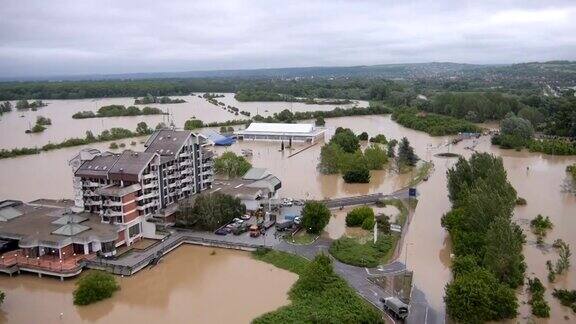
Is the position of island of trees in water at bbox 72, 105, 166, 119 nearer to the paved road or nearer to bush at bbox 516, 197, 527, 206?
the paved road

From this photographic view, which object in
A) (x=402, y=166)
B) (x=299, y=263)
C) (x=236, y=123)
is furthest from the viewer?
(x=236, y=123)

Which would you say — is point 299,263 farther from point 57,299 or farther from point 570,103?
point 570,103

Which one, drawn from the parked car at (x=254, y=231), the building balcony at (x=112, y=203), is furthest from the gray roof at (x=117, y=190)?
the parked car at (x=254, y=231)

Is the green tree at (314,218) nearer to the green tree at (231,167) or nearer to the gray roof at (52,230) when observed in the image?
the gray roof at (52,230)

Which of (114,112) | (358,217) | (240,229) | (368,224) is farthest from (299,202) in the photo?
(114,112)


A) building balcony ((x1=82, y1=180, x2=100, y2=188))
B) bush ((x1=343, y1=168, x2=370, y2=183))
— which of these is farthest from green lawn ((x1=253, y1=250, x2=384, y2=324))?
bush ((x1=343, y1=168, x2=370, y2=183))

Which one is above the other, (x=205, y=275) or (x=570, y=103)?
(x=570, y=103)

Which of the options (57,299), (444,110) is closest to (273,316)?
(57,299)
